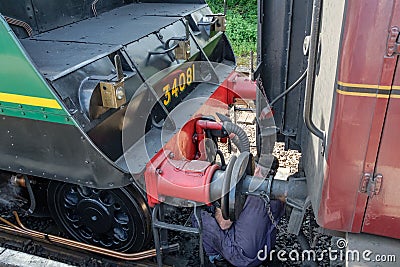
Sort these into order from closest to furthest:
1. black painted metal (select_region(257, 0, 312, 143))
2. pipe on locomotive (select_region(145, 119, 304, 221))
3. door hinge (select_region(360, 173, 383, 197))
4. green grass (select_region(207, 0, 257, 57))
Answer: door hinge (select_region(360, 173, 383, 197))
pipe on locomotive (select_region(145, 119, 304, 221))
black painted metal (select_region(257, 0, 312, 143))
green grass (select_region(207, 0, 257, 57))

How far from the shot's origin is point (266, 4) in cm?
251

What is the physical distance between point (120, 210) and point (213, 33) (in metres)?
2.01

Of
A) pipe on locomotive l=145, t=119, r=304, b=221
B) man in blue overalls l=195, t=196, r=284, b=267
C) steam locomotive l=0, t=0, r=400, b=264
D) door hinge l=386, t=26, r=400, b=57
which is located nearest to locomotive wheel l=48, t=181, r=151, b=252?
steam locomotive l=0, t=0, r=400, b=264

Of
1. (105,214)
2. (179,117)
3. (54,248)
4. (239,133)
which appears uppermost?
(179,117)

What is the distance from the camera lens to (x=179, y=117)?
3.02m

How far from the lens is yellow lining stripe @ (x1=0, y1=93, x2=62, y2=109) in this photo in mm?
2133

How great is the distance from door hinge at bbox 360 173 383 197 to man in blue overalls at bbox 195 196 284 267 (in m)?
0.87

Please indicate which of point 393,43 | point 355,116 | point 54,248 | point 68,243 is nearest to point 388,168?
point 355,116

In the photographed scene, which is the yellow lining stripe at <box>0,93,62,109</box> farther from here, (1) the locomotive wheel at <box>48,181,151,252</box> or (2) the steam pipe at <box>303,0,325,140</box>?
(2) the steam pipe at <box>303,0,325,140</box>

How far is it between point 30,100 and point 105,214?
0.95m

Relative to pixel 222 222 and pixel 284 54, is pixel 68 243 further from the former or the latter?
pixel 284 54

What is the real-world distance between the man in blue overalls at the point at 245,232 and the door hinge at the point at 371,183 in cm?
87

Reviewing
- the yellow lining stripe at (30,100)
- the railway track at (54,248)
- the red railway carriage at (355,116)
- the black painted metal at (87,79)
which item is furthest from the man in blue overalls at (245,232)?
the yellow lining stripe at (30,100)

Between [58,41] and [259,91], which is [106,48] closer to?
[58,41]
